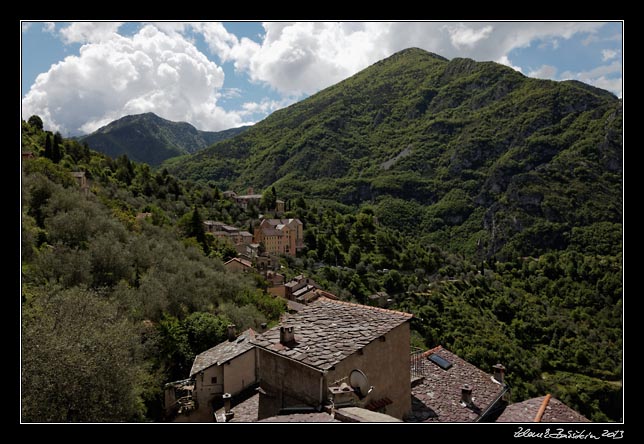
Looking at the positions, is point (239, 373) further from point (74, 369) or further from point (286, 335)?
point (286, 335)

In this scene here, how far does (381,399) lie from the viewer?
742 cm

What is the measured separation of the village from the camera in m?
6.62

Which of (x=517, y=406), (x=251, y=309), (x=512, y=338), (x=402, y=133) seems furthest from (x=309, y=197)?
(x=517, y=406)

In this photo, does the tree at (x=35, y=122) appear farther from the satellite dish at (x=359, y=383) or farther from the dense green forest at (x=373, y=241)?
the satellite dish at (x=359, y=383)

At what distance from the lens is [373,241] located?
3019 inches

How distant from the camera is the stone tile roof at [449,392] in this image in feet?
29.4

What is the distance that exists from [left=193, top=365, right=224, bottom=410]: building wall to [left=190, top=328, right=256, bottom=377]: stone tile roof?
0.63 feet

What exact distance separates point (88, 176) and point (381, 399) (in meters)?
48.3

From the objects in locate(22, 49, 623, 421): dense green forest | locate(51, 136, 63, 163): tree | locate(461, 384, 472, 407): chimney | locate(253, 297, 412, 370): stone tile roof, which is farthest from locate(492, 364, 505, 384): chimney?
locate(51, 136, 63, 163): tree

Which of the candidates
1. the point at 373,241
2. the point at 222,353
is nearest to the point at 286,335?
the point at 222,353

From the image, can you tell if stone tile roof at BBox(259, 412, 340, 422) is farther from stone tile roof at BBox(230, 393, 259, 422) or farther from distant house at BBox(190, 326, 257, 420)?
distant house at BBox(190, 326, 257, 420)

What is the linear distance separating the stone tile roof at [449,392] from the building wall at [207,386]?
641 cm

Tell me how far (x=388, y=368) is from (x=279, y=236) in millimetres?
58778

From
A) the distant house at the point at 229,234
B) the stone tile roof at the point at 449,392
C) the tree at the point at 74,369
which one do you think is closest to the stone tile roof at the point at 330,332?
the stone tile roof at the point at 449,392
